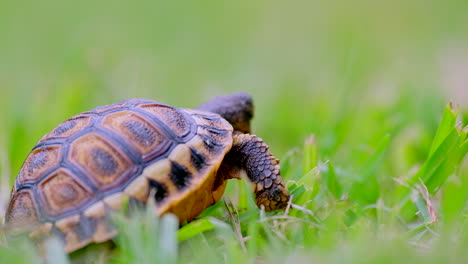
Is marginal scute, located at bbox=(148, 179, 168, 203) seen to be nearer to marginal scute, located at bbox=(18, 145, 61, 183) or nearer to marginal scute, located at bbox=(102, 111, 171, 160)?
marginal scute, located at bbox=(102, 111, 171, 160)

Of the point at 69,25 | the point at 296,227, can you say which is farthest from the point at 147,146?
the point at 69,25

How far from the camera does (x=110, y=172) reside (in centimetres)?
216

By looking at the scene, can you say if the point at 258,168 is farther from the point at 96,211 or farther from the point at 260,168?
the point at 96,211

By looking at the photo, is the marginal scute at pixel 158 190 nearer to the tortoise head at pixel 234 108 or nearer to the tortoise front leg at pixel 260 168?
the tortoise front leg at pixel 260 168

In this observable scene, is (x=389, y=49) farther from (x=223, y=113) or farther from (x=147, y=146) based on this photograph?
(x=147, y=146)

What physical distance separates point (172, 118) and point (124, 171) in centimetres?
38

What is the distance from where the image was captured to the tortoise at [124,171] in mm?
2115

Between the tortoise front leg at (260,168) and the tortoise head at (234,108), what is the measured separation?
481 millimetres

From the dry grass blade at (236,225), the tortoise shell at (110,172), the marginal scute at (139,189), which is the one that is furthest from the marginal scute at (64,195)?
the dry grass blade at (236,225)

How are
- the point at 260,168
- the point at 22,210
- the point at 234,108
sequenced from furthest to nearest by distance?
the point at 234,108 → the point at 260,168 → the point at 22,210

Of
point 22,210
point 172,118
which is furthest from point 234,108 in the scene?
point 22,210

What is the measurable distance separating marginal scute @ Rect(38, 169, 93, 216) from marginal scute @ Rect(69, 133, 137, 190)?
0.06 meters

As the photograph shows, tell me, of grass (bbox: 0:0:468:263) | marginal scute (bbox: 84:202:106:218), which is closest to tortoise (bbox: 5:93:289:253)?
marginal scute (bbox: 84:202:106:218)

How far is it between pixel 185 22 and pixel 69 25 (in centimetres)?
184
